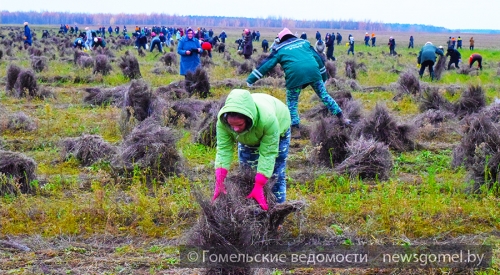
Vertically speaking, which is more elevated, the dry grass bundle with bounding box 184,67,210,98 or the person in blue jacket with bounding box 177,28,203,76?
the person in blue jacket with bounding box 177,28,203,76

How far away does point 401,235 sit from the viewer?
15.5 ft

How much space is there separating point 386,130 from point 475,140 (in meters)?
1.52

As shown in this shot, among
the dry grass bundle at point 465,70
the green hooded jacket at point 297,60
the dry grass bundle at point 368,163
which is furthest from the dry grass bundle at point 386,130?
the dry grass bundle at point 465,70

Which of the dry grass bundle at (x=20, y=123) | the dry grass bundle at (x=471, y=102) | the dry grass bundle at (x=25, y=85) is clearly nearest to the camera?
the dry grass bundle at (x=20, y=123)

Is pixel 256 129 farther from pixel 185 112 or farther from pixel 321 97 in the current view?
pixel 185 112

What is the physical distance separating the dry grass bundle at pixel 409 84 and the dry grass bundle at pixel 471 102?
2.07m

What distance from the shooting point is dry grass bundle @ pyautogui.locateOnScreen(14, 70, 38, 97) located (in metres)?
11.7

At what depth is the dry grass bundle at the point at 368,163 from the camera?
6312 millimetres

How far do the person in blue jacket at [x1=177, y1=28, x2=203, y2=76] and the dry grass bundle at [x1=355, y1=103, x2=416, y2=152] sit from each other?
600cm

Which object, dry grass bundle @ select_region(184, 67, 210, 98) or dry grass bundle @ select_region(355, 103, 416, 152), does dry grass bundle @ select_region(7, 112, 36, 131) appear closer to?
dry grass bundle @ select_region(184, 67, 210, 98)

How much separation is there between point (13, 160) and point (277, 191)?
2.93 metres

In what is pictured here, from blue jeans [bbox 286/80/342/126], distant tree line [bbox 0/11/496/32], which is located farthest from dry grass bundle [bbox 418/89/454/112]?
distant tree line [bbox 0/11/496/32]

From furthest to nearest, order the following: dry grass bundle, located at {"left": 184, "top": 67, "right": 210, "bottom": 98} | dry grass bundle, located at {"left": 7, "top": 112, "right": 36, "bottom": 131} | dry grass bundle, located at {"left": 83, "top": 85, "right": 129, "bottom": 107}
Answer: dry grass bundle, located at {"left": 184, "top": 67, "right": 210, "bottom": 98} < dry grass bundle, located at {"left": 83, "top": 85, "right": 129, "bottom": 107} < dry grass bundle, located at {"left": 7, "top": 112, "right": 36, "bottom": 131}

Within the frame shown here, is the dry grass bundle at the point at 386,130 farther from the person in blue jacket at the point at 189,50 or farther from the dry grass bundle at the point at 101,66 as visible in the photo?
the dry grass bundle at the point at 101,66
